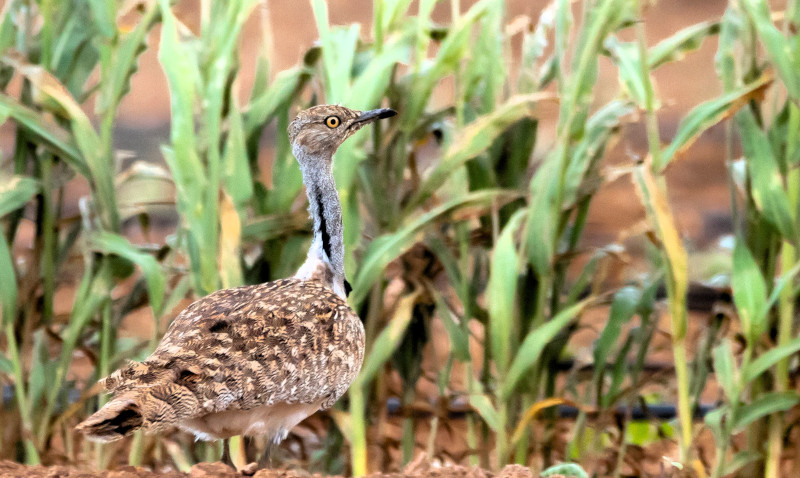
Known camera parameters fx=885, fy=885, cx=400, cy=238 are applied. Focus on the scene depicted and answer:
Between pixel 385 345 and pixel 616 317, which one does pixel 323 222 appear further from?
pixel 616 317

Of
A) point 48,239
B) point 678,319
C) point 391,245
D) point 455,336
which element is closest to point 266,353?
point 391,245

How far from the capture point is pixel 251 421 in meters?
2.15

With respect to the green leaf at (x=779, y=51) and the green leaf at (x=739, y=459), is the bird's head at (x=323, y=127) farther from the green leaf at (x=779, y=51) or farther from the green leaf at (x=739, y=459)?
the green leaf at (x=739, y=459)

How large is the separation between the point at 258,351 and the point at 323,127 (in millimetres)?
676

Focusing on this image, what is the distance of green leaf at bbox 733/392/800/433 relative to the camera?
298 cm

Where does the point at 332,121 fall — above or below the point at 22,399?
above

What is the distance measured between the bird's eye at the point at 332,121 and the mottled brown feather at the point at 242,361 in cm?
43

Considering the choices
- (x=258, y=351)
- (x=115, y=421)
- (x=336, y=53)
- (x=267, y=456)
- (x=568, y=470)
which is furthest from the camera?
(x=336, y=53)

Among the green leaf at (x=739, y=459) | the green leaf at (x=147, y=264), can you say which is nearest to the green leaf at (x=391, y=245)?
the green leaf at (x=147, y=264)

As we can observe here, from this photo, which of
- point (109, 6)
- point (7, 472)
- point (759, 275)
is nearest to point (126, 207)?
point (109, 6)

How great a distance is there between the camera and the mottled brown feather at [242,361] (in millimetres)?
1846

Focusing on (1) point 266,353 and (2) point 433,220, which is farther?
(2) point 433,220

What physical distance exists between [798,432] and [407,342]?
1475 millimetres

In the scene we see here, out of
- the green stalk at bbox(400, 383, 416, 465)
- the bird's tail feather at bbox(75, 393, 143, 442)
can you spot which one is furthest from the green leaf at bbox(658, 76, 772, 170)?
the bird's tail feather at bbox(75, 393, 143, 442)
